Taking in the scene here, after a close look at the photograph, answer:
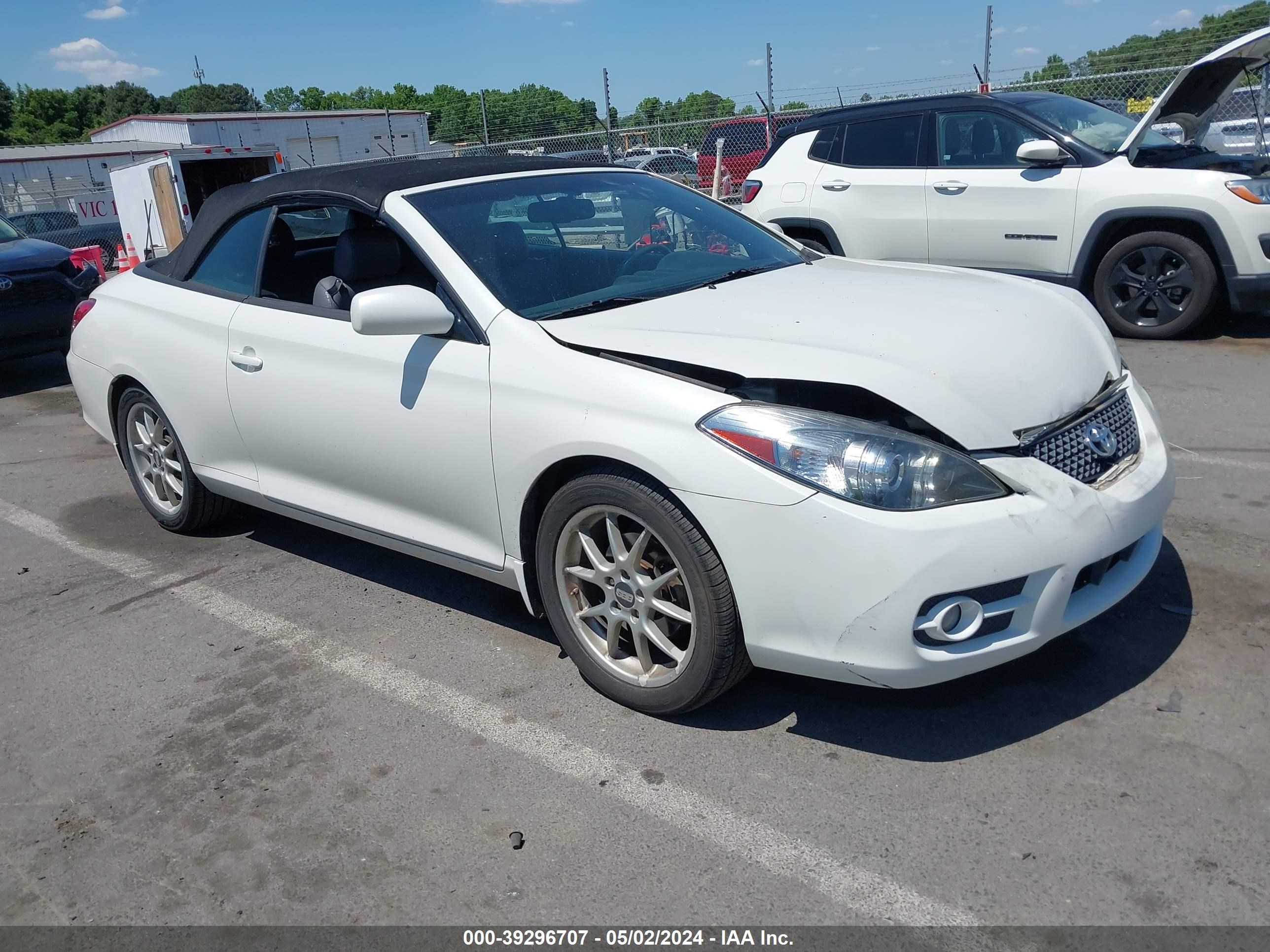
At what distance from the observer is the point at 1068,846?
2.48 meters

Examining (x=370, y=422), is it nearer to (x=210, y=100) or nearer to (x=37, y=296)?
(x=37, y=296)

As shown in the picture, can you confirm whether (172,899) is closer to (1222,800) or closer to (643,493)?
A: (643,493)

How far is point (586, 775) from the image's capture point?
294cm

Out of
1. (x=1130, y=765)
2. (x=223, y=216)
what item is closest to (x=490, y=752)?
(x=1130, y=765)

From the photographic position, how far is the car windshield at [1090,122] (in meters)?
7.62

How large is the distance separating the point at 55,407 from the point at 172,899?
7.23m

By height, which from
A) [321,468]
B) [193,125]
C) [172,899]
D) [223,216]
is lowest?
[172,899]

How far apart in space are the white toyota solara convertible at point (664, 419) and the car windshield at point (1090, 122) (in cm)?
432

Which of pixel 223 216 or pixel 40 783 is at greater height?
pixel 223 216

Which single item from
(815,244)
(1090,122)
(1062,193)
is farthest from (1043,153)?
(815,244)

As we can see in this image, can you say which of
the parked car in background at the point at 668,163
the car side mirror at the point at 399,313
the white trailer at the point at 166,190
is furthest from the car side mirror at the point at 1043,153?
the parked car in background at the point at 668,163

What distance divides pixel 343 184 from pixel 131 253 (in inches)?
454

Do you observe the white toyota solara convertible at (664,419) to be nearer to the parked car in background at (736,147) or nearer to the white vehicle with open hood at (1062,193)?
the white vehicle with open hood at (1062,193)

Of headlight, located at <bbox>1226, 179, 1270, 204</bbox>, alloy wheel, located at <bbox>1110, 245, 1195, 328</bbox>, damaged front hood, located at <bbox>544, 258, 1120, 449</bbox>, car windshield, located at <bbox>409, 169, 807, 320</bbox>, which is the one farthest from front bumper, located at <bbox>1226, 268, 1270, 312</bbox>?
car windshield, located at <bbox>409, 169, 807, 320</bbox>
